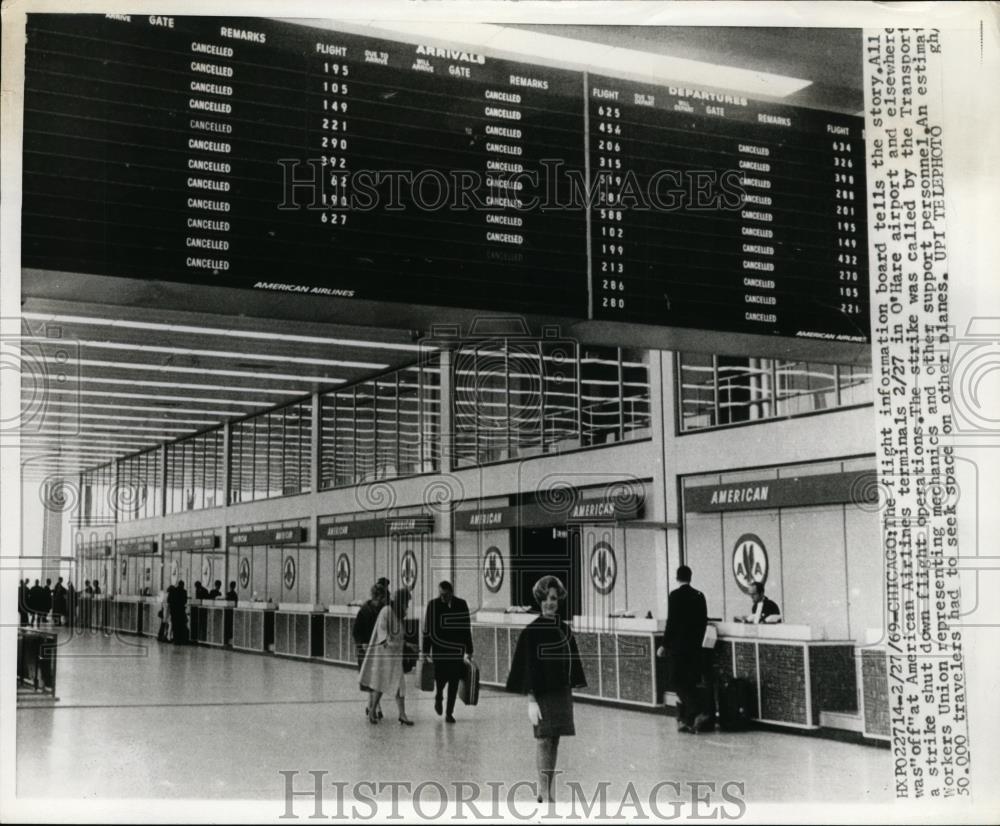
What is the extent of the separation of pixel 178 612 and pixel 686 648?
1364 cm

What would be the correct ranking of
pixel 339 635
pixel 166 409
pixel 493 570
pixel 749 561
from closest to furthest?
1. pixel 749 561
2. pixel 493 570
3. pixel 339 635
4. pixel 166 409

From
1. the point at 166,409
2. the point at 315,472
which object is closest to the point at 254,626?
the point at 315,472

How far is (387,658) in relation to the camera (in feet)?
33.0

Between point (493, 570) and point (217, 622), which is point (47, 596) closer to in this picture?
point (493, 570)

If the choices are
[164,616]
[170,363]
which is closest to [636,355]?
[170,363]

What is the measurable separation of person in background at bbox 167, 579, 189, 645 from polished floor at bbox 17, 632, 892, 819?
6.81 metres

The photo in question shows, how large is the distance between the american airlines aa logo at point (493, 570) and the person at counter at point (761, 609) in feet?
18.0

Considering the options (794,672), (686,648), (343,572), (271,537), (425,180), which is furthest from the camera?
(271,537)

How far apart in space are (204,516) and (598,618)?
15166mm

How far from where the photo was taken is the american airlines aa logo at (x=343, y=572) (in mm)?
19266

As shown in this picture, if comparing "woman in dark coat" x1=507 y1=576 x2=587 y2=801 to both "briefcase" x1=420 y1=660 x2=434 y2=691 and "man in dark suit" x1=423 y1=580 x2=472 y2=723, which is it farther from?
"briefcase" x1=420 y1=660 x2=434 y2=691

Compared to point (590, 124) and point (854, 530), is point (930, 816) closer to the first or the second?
point (590, 124)

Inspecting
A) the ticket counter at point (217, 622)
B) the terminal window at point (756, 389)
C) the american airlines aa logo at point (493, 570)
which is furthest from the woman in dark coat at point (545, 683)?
the ticket counter at point (217, 622)

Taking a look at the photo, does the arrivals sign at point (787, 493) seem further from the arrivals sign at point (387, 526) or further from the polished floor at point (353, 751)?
the arrivals sign at point (387, 526)
